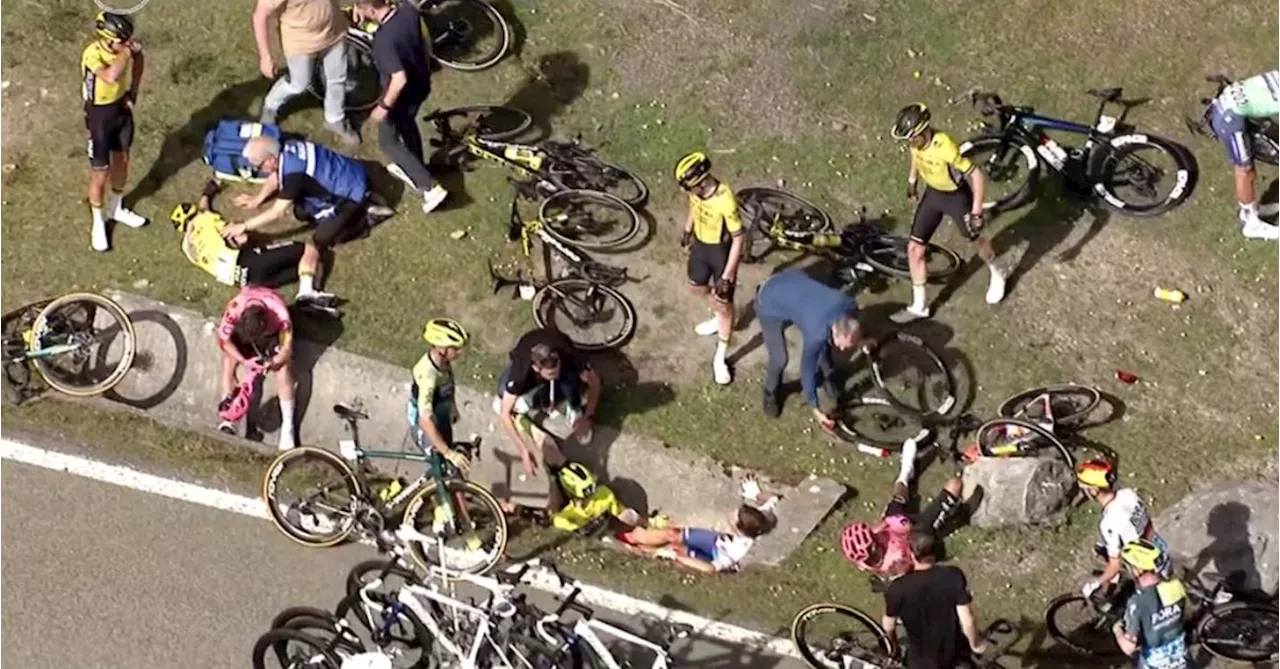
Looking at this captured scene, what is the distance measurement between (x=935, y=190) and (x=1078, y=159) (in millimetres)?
2727

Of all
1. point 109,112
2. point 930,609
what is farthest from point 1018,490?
point 109,112

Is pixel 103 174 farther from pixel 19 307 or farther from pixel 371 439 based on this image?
pixel 371 439

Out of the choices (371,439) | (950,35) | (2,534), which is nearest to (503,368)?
(371,439)

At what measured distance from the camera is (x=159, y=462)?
1494cm

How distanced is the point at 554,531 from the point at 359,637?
223 cm

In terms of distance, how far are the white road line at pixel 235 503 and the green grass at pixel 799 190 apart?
200 mm

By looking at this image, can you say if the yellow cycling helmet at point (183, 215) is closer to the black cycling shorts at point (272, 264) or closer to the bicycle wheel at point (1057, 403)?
the black cycling shorts at point (272, 264)

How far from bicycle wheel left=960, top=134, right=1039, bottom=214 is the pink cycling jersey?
7.00 meters

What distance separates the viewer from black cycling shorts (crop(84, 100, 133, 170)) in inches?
624

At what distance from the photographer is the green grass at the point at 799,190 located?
15109 mm

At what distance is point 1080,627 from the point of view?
13.7 meters

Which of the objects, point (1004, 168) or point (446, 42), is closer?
point (1004, 168)

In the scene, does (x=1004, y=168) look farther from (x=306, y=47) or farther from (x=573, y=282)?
(x=306, y=47)

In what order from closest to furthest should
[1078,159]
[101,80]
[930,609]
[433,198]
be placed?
[930,609] → [101,80] → [433,198] → [1078,159]
